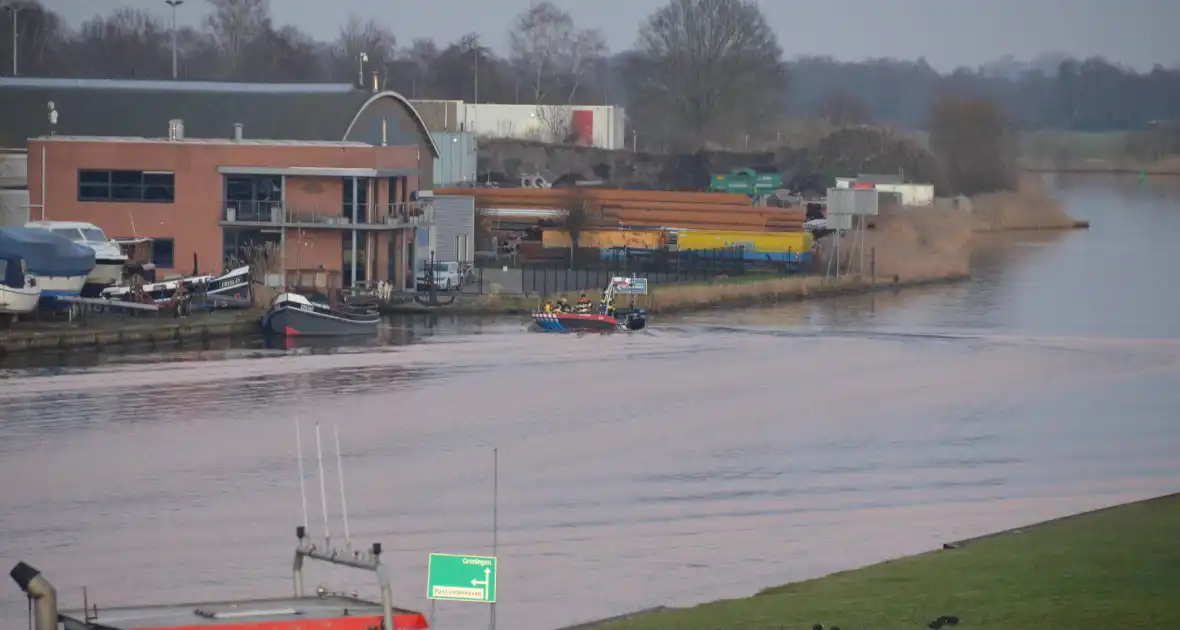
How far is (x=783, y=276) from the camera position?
65375mm

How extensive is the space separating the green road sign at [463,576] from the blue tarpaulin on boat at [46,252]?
115 ft

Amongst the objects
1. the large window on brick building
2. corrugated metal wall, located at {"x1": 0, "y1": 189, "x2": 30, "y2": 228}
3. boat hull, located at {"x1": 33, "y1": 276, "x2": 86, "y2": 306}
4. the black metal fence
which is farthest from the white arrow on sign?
the black metal fence

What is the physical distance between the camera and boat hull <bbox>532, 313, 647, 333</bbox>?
50.3 meters

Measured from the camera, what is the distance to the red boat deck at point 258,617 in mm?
13031

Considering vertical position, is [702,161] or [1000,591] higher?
[702,161]

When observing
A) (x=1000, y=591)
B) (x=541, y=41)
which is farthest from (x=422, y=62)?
(x=1000, y=591)

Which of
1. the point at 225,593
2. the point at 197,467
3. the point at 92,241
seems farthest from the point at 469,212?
the point at 225,593

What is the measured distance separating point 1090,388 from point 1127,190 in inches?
5148

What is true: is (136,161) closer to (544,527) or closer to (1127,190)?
(544,527)

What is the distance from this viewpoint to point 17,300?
4569 centimetres

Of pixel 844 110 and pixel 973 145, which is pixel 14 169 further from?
pixel 844 110

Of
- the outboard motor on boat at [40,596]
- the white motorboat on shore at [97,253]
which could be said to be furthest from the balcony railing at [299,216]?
the outboard motor on boat at [40,596]

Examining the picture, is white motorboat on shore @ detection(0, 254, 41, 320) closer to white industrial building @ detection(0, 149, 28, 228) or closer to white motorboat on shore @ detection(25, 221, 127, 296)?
white motorboat on shore @ detection(25, 221, 127, 296)

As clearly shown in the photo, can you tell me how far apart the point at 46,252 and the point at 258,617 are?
1399 inches
